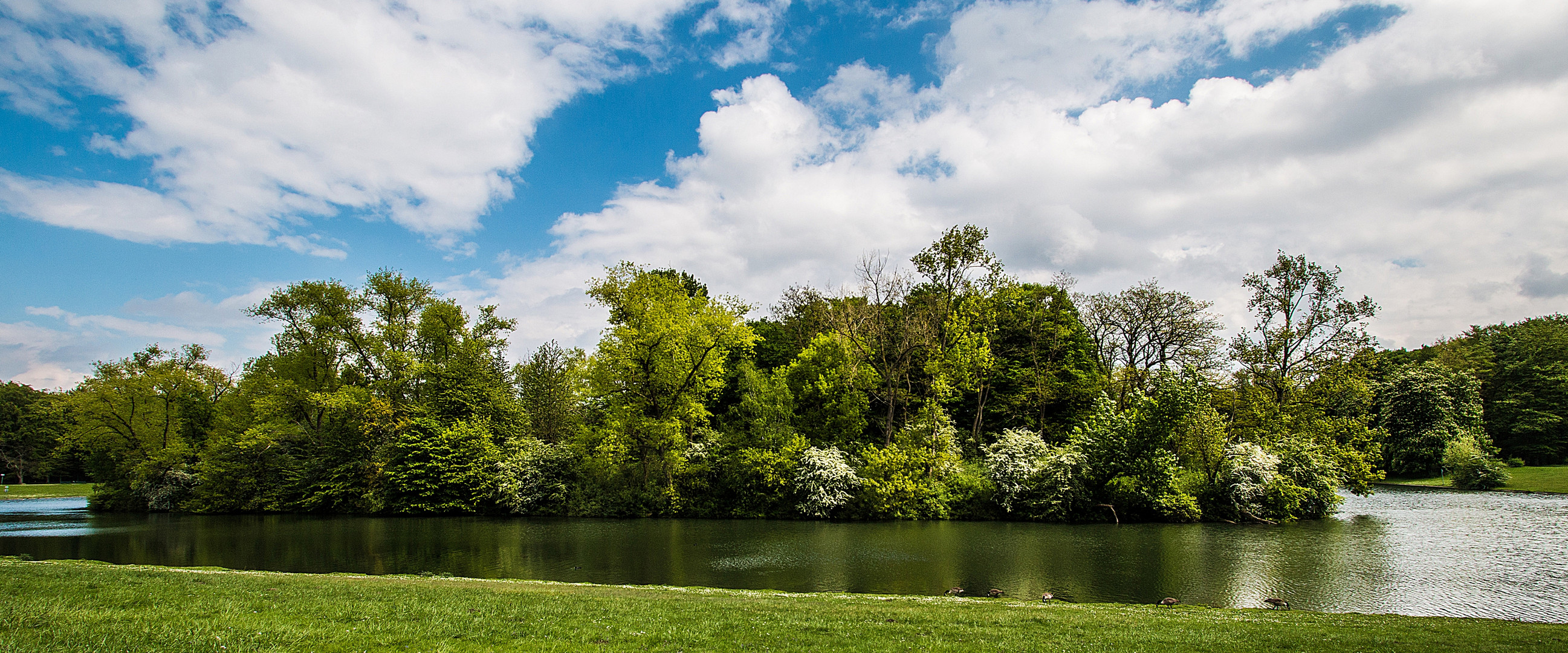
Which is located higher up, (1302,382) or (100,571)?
(1302,382)

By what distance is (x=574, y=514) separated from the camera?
3912cm

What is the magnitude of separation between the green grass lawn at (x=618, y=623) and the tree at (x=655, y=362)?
25628 mm

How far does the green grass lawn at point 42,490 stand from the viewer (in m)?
64.2

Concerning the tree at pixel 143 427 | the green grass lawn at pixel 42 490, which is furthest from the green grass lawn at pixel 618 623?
the green grass lawn at pixel 42 490

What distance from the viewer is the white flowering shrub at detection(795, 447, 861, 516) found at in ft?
117

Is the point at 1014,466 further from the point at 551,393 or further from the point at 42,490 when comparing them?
the point at 42,490

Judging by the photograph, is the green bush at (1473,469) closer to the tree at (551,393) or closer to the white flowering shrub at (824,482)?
the white flowering shrub at (824,482)

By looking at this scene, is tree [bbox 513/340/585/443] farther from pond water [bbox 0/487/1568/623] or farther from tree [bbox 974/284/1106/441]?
tree [bbox 974/284/1106/441]

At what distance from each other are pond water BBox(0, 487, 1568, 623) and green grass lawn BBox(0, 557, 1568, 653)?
3.73m

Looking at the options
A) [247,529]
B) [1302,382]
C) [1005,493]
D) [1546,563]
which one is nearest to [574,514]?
[247,529]

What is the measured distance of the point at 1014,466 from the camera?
112 feet

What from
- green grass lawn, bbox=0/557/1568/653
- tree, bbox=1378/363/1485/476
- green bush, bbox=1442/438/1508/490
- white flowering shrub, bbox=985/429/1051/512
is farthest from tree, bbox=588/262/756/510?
tree, bbox=1378/363/1485/476

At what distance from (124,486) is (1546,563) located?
7644 centimetres

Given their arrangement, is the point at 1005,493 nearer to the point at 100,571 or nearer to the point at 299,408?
the point at 100,571
